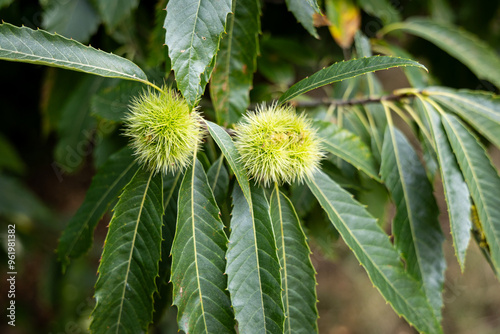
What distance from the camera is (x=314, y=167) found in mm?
948

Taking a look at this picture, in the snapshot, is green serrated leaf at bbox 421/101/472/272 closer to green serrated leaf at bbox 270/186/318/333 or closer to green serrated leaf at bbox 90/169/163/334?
green serrated leaf at bbox 270/186/318/333

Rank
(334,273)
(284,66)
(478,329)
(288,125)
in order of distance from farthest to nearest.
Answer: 1. (334,273)
2. (478,329)
3. (284,66)
4. (288,125)

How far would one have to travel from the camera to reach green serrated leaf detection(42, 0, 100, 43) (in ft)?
4.51

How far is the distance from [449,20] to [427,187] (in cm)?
114

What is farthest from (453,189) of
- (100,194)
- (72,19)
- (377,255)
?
→ (72,19)

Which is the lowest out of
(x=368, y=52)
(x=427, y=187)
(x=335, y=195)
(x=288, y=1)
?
(x=335, y=195)

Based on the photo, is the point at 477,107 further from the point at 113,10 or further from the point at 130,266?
the point at 113,10

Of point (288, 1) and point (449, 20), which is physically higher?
point (449, 20)

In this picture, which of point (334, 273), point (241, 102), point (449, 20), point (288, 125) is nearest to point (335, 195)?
point (288, 125)

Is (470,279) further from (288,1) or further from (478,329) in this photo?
(288,1)

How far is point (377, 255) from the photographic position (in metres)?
0.95

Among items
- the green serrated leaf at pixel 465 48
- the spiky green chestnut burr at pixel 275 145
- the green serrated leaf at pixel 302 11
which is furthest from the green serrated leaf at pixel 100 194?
the green serrated leaf at pixel 465 48

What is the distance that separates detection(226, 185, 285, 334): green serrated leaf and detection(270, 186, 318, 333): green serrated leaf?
0.27ft

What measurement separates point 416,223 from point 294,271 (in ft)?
1.43
